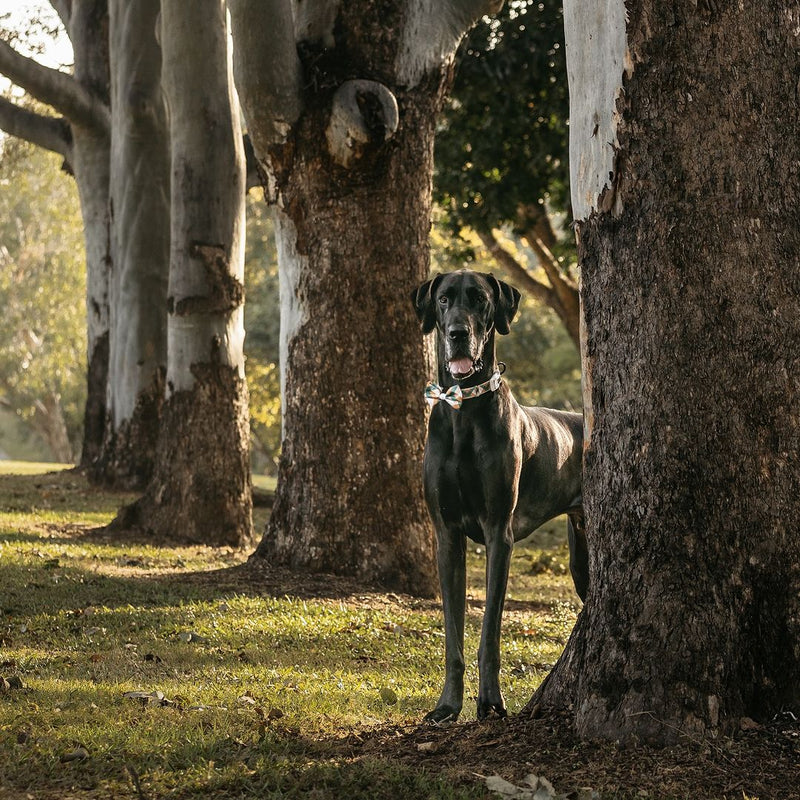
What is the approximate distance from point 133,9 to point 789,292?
14470 millimetres

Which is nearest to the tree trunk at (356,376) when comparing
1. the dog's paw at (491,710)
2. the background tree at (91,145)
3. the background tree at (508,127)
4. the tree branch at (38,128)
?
the dog's paw at (491,710)

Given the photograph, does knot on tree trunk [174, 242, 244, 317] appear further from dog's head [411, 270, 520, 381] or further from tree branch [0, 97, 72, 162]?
tree branch [0, 97, 72, 162]

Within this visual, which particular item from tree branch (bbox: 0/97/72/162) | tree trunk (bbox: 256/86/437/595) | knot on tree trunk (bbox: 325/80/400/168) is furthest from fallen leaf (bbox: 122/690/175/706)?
tree branch (bbox: 0/97/72/162)

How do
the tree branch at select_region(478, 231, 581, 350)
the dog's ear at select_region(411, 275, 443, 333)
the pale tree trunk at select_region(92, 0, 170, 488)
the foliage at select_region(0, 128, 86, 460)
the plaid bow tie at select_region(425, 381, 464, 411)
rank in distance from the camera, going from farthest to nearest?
the foliage at select_region(0, 128, 86, 460) < the tree branch at select_region(478, 231, 581, 350) < the pale tree trunk at select_region(92, 0, 170, 488) < the dog's ear at select_region(411, 275, 443, 333) < the plaid bow tie at select_region(425, 381, 464, 411)

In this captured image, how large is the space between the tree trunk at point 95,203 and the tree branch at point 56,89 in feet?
0.73

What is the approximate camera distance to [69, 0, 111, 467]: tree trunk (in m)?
18.4

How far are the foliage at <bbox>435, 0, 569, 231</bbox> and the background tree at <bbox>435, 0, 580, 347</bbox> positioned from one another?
15 mm

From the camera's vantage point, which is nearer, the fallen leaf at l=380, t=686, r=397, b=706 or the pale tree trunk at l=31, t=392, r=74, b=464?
the fallen leaf at l=380, t=686, r=397, b=706

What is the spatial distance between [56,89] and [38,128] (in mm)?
2129

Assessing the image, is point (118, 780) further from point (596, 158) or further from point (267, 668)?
point (596, 158)

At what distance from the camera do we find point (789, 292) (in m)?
4.46

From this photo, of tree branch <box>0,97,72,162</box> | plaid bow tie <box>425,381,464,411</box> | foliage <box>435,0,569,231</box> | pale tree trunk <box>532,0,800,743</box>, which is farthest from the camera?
tree branch <box>0,97,72,162</box>

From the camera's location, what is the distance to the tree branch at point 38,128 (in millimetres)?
18594

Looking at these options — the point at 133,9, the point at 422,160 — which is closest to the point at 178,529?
the point at 422,160
